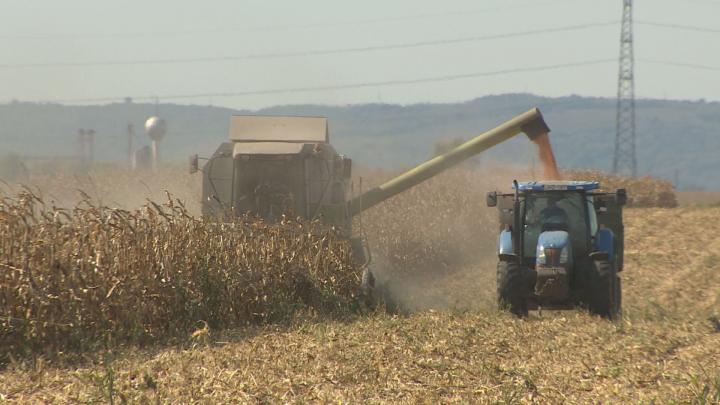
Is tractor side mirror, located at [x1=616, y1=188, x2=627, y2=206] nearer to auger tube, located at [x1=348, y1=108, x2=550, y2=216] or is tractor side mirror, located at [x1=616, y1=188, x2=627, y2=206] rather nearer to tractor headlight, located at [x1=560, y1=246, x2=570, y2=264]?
tractor headlight, located at [x1=560, y1=246, x2=570, y2=264]

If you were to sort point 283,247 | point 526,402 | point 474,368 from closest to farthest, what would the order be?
point 526,402 → point 474,368 → point 283,247

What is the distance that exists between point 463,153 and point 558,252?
5.95 metres

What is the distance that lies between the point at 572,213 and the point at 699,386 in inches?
211

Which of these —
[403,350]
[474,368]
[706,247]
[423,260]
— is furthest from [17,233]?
[706,247]

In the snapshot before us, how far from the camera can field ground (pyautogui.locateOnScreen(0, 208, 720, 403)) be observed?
27.0 ft

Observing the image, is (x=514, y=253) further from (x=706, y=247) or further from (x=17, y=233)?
(x=706, y=247)

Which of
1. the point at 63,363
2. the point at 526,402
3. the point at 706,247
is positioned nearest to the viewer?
the point at 526,402

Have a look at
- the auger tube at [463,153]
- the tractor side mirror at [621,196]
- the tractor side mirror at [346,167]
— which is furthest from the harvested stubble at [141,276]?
the auger tube at [463,153]

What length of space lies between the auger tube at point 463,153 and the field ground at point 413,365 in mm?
4868

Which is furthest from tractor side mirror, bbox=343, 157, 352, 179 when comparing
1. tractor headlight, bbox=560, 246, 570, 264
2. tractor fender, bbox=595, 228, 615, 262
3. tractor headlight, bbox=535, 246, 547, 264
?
tractor headlight, bbox=560, 246, 570, 264

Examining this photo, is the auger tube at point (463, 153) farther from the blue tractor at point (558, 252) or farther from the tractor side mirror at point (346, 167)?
the blue tractor at point (558, 252)

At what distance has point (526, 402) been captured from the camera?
26.0ft

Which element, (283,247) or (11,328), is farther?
(283,247)

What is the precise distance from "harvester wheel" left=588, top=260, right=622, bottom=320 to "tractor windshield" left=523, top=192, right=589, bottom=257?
1.86ft
